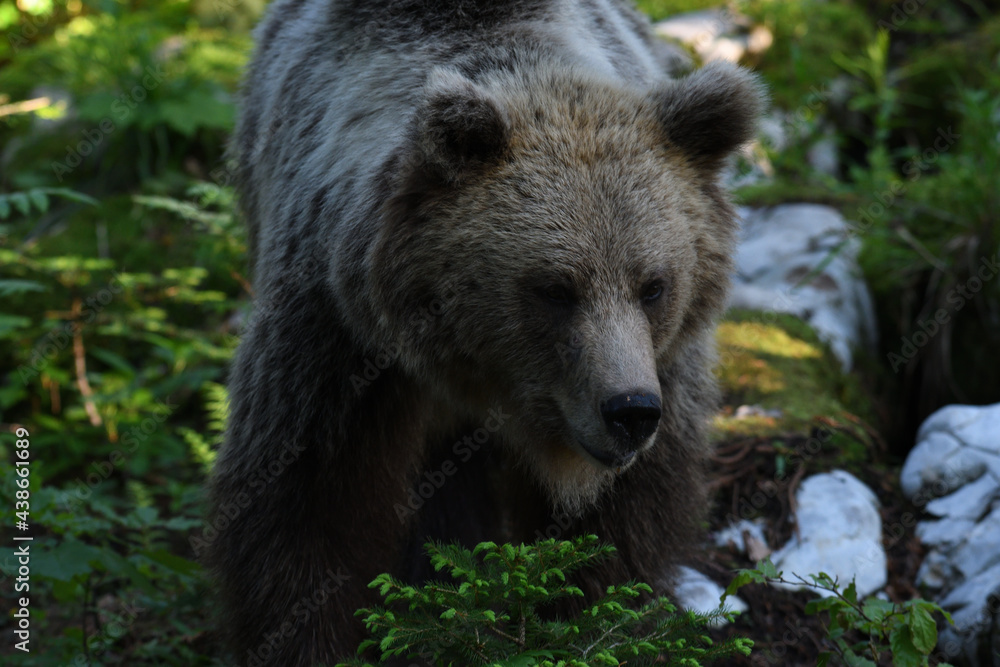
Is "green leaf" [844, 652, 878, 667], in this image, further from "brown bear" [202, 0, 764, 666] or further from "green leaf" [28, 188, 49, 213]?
"green leaf" [28, 188, 49, 213]

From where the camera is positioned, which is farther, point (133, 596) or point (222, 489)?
point (133, 596)

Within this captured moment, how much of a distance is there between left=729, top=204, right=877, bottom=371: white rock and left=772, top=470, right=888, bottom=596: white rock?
1619 millimetres

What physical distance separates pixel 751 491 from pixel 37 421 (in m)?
4.83

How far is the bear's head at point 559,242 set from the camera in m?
2.84

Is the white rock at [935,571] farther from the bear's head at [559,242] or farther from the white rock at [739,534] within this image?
the bear's head at [559,242]

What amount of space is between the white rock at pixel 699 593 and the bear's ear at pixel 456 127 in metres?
2.06

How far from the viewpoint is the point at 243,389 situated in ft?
11.6

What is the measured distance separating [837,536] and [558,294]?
2.38 meters

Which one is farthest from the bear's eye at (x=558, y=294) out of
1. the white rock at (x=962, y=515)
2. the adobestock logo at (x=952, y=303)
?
the adobestock logo at (x=952, y=303)

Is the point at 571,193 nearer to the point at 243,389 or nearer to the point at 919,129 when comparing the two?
the point at 243,389

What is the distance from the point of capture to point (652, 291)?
9.84 feet

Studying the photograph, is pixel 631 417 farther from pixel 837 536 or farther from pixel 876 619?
pixel 837 536

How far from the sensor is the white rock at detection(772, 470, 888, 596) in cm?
428


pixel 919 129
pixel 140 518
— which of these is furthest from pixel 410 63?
pixel 919 129
